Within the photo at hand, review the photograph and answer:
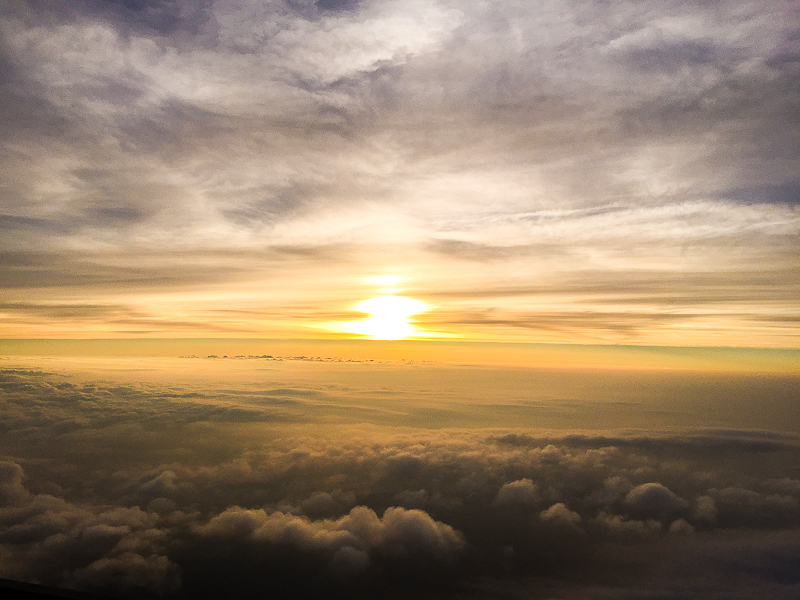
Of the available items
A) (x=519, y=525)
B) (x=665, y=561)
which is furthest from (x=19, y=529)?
(x=665, y=561)

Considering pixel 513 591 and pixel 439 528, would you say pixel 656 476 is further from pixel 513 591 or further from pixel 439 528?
pixel 439 528

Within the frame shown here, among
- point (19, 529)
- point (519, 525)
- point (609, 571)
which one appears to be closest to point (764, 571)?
point (609, 571)

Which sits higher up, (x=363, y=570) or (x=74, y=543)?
(x=74, y=543)

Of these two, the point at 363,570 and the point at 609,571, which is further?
the point at 609,571

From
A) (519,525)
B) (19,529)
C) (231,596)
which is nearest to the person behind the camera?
(19,529)

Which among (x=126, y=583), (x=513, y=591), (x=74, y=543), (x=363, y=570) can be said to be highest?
(x=74, y=543)

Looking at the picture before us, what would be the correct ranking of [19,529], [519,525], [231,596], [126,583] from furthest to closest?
[519,525], [231,596], [19,529], [126,583]

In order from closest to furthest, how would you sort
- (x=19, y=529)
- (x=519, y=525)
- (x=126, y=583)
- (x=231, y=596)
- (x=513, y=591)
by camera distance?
(x=126, y=583) → (x=19, y=529) → (x=231, y=596) → (x=513, y=591) → (x=519, y=525)

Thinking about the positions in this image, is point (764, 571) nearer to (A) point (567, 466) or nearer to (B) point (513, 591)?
(A) point (567, 466)

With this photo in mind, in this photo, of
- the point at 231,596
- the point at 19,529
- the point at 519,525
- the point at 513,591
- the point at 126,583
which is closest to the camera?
the point at 126,583
